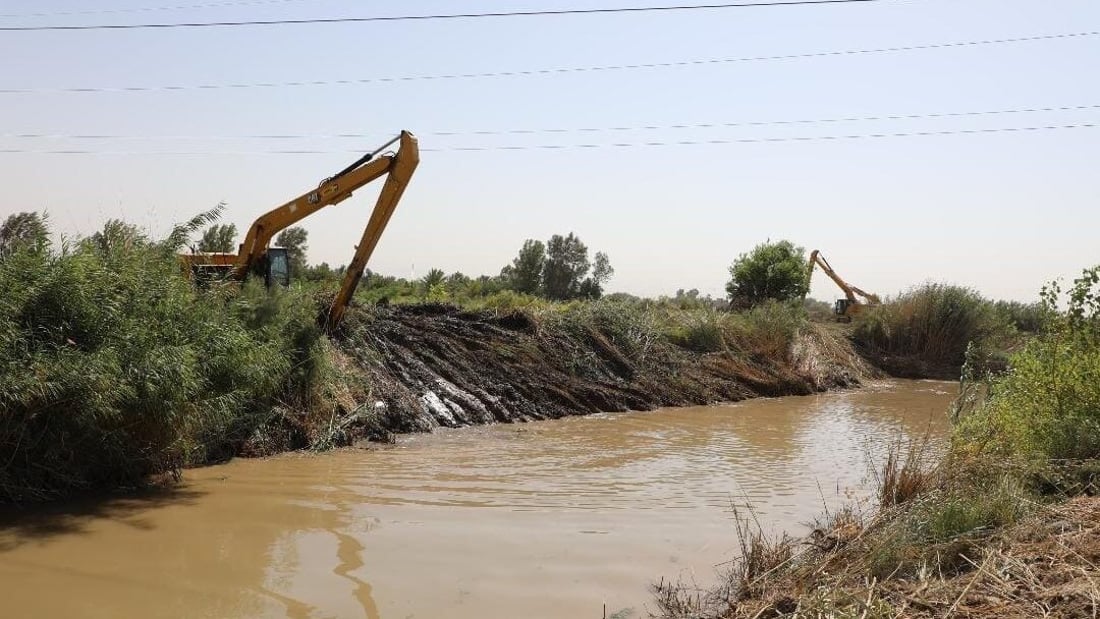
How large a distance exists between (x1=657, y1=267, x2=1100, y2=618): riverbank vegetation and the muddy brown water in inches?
42.0

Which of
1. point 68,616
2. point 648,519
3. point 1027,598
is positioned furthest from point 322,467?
point 1027,598

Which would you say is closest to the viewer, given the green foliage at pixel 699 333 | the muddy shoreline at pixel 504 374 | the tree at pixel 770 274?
the muddy shoreline at pixel 504 374

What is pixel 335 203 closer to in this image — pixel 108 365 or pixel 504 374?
pixel 504 374

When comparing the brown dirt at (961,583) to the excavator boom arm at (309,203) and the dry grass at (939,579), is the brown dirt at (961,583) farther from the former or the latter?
the excavator boom arm at (309,203)

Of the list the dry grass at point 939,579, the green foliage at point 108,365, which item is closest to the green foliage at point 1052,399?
the dry grass at point 939,579

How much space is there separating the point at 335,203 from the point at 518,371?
5.25 metres

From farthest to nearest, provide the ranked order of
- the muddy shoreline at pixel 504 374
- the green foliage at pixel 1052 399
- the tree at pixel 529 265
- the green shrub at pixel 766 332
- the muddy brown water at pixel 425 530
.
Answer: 1. the tree at pixel 529 265
2. the green shrub at pixel 766 332
3. the muddy shoreline at pixel 504 374
4. the green foliage at pixel 1052 399
5. the muddy brown water at pixel 425 530

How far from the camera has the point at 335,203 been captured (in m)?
16.4

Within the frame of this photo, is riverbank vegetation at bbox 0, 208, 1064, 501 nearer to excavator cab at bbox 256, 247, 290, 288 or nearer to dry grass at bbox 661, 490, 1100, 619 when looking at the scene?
excavator cab at bbox 256, 247, 290, 288

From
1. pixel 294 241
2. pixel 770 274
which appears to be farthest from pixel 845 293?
pixel 294 241

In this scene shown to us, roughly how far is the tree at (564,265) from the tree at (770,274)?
13349mm

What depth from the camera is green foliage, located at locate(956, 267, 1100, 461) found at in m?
8.80

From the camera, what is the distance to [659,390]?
2102 cm

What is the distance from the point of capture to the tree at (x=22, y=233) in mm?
9703
